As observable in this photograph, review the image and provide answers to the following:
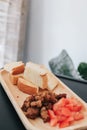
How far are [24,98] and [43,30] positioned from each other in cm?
75

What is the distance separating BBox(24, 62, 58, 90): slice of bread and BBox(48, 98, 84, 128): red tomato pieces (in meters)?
0.14

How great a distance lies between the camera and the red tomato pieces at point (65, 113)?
709 millimetres

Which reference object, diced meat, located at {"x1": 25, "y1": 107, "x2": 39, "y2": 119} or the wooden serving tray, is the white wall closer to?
the wooden serving tray

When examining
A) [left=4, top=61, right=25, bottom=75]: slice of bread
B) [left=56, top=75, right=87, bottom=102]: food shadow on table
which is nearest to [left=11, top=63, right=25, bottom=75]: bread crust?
[left=4, top=61, right=25, bottom=75]: slice of bread

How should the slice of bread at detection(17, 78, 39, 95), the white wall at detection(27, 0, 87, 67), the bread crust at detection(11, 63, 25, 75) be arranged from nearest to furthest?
the slice of bread at detection(17, 78, 39, 95)
the bread crust at detection(11, 63, 25, 75)
the white wall at detection(27, 0, 87, 67)

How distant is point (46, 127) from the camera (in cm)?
71

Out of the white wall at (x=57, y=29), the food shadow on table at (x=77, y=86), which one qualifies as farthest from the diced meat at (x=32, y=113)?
the white wall at (x=57, y=29)

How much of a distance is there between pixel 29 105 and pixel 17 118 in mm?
55

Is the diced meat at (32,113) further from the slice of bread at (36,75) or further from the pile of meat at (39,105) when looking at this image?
the slice of bread at (36,75)

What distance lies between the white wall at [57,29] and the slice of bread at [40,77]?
1.47 ft

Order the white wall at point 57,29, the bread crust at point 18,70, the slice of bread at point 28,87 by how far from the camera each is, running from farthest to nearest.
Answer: the white wall at point 57,29, the bread crust at point 18,70, the slice of bread at point 28,87

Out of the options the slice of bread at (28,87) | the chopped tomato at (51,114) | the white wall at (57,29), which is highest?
the white wall at (57,29)

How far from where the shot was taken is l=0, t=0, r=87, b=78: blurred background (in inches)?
53.4

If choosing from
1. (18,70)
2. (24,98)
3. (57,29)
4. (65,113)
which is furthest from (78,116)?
(57,29)
